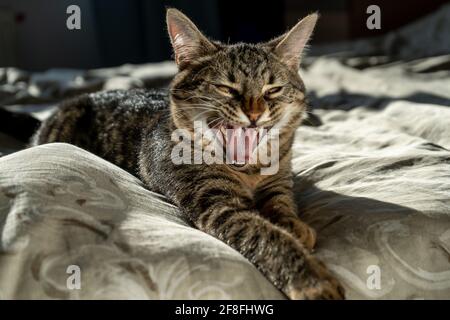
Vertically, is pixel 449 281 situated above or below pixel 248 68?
below

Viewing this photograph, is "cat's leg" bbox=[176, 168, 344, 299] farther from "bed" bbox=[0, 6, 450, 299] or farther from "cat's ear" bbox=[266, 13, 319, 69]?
"cat's ear" bbox=[266, 13, 319, 69]

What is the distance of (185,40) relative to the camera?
1304mm

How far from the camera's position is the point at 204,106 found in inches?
48.2

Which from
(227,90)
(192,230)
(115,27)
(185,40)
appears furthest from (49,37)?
(192,230)

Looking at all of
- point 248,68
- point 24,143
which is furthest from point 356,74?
point 24,143

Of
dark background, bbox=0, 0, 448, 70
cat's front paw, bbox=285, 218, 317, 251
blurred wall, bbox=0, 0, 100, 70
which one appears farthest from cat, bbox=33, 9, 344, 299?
blurred wall, bbox=0, 0, 100, 70

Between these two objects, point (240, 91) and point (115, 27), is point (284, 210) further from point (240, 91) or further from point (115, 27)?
Answer: point (115, 27)

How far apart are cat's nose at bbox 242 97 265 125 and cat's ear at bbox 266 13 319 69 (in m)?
0.21

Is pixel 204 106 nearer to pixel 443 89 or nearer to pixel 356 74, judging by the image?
pixel 443 89

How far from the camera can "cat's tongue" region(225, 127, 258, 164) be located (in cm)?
120

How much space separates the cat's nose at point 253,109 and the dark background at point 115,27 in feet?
11.8

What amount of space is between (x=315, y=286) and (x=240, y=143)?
20.1 inches
